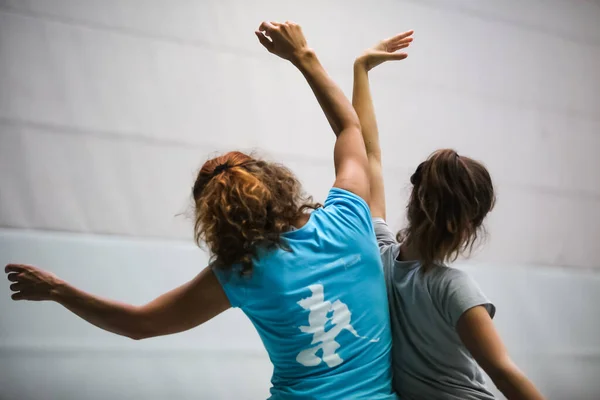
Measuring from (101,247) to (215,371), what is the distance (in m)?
0.64

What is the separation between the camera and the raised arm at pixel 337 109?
1.44m

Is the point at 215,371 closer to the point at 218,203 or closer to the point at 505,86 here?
the point at 218,203

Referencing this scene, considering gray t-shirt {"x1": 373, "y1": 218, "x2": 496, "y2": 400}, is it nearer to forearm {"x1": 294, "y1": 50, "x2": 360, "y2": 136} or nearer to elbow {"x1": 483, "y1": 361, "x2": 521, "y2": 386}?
elbow {"x1": 483, "y1": 361, "x2": 521, "y2": 386}

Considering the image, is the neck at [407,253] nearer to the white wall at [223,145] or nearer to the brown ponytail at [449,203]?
the brown ponytail at [449,203]

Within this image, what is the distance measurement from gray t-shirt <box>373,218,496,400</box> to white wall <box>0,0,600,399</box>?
4.79ft

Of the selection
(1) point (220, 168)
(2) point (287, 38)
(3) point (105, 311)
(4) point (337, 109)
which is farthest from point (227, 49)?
(3) point (105, 311)

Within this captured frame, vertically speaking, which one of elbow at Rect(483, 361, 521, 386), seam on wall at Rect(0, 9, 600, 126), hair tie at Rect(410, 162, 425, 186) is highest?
seam on wall at Rect(0, 9, 600, 126)

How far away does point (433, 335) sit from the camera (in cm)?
136

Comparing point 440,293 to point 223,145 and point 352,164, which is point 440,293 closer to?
point 352,164

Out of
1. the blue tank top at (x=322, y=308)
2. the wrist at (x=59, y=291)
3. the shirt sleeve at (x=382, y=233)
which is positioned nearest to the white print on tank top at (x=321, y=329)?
the blue tank top at (x=322, y=308)

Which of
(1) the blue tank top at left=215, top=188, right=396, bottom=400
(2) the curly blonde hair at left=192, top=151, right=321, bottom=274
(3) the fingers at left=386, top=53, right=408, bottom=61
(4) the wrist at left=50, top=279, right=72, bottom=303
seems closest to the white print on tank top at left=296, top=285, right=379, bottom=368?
(1) the blue tank top at left=215, top=188, right=396, bottom=400

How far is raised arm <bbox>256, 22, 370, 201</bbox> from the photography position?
144 centimetres

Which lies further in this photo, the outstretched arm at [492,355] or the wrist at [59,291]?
the wrist at [59,291]

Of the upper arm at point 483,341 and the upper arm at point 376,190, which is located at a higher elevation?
the upper arm at point 376,190
